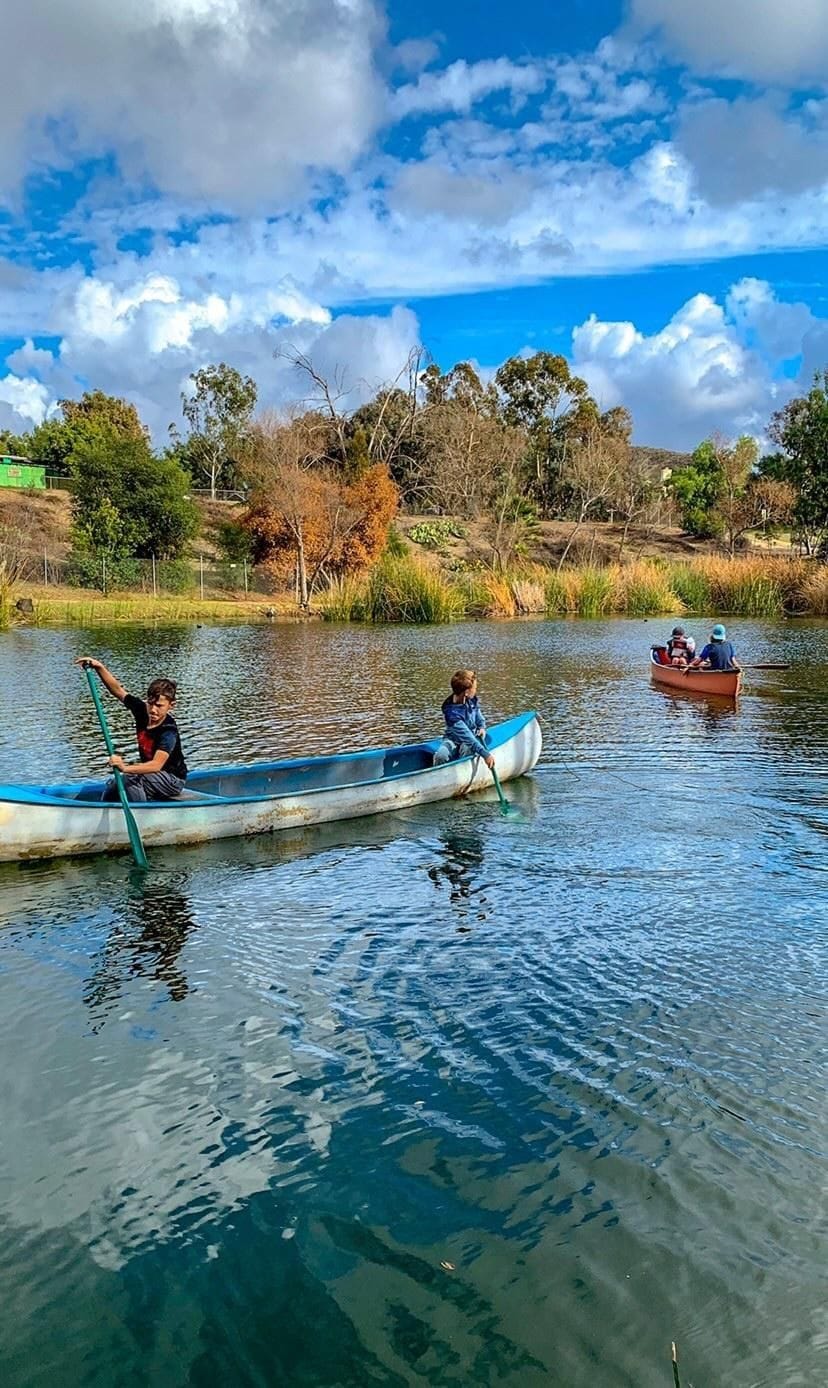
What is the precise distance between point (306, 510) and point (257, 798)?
36202 mm

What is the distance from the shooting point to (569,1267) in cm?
413

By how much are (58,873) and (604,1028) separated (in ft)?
17.8

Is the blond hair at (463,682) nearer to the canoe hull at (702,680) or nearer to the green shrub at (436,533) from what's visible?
the canoe hull at (702,680)

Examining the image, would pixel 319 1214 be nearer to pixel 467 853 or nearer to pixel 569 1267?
pixel 569 1267

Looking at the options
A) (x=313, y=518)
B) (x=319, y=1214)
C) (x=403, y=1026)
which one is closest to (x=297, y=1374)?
(x=319, y=1214)

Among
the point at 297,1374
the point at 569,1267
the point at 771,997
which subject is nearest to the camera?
the point at 297,1374

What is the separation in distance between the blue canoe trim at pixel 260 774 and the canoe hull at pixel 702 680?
26.9 feet

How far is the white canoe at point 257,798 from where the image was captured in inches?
364

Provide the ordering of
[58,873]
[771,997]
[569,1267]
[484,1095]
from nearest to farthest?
1. [569,1267]
2. [484,1095]
3. [771,997]
4. [58,873]

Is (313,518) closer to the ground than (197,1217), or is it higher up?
higher up

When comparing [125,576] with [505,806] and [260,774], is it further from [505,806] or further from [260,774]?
[505,806]

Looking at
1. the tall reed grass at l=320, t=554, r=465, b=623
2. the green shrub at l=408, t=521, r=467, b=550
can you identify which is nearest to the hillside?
the green shrub at l=408, t=521, r=467, b=550

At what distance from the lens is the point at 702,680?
21.0 metres

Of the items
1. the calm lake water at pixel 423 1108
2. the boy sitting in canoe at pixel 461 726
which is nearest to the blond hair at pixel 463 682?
the boy sitting in canoe at pixel 461 726
